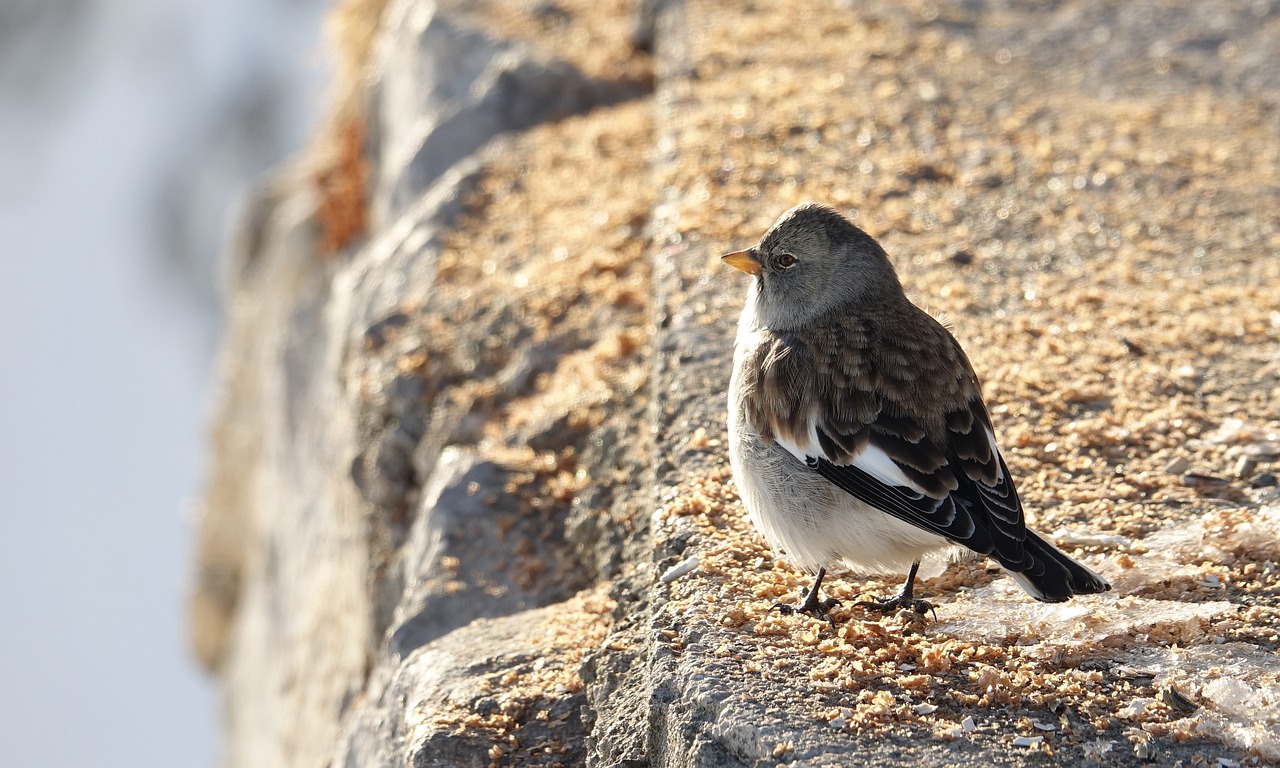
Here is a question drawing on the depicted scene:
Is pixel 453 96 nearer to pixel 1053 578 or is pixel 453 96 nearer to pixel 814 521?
pixel 814 521

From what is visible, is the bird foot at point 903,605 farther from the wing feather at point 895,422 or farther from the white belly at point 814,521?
the wing feather at point 895,422

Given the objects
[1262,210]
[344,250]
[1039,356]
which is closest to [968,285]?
[1039,356]

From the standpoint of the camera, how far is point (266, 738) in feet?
21.3

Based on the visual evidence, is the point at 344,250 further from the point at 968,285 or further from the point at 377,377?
the point at 968,285

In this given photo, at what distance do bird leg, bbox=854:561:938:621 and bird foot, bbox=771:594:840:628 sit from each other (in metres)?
0.09

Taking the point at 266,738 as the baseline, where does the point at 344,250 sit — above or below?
above

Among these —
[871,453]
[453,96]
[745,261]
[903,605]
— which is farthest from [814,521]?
[453,96]

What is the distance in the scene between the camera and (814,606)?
304cm

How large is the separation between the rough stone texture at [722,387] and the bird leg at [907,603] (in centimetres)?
4

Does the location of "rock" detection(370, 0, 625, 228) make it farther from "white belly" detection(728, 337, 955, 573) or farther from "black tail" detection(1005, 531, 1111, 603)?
"black tail" detection(1005, 531, 1111, 603)

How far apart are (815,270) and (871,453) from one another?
684mm

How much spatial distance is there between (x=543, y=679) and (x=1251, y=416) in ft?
6.88

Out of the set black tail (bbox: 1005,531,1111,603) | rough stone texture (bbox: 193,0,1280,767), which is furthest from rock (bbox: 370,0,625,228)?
black tail (bbox: 1005,531,1111,603)

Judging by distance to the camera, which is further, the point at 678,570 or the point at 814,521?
the point at 678,570
